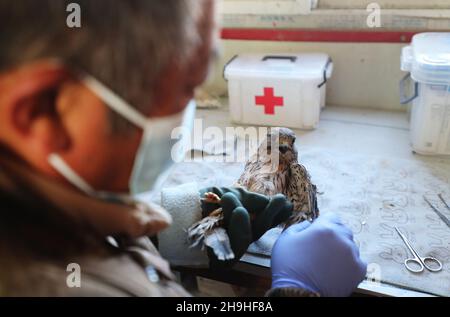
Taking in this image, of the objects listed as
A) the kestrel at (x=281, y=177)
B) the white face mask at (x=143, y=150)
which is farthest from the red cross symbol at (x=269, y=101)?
the white face mask at (x=143, y=150)

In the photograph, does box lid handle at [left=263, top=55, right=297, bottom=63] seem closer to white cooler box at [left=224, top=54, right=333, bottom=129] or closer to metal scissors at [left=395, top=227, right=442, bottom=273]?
white cooler box at [left=224, top=54, right=333, bottom=129]

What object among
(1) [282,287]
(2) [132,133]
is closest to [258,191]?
(1) [282,287]

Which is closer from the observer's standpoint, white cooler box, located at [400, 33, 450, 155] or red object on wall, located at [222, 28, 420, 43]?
white cooler box, located at [400, 33, 450, 155]

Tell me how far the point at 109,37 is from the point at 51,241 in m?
0.21

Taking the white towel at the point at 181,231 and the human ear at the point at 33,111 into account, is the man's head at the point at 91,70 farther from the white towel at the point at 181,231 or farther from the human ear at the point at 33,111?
the white towel at the point at 181,231

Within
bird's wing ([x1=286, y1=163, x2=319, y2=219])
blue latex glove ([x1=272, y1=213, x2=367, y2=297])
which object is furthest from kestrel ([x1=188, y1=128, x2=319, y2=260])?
blue latex glove ([x1=272, y1=213, x2=367, y2=297])

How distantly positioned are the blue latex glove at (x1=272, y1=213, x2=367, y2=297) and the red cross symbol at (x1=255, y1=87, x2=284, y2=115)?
70 cm

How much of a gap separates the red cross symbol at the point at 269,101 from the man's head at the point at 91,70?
957 mm

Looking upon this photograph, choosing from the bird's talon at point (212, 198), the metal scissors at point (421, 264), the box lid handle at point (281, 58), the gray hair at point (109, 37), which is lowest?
the metal scissors at point (421, 264)

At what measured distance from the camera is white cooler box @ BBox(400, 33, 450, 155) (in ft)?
3.71

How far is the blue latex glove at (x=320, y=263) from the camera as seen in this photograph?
68 centimetres

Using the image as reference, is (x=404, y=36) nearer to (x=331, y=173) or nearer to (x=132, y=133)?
(x=331, y=173)

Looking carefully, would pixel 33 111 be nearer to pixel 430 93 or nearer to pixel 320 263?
pixel 320 263

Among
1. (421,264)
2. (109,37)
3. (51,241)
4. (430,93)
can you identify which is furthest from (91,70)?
(430,93)
